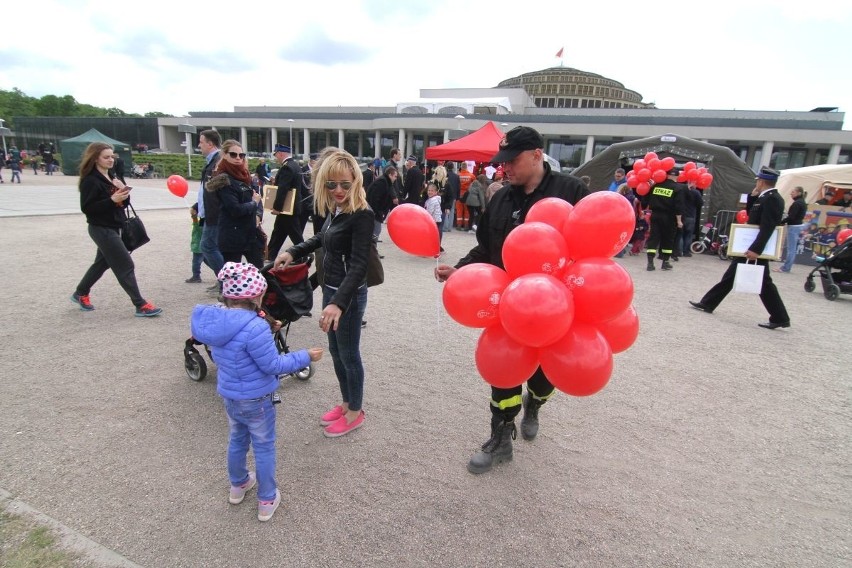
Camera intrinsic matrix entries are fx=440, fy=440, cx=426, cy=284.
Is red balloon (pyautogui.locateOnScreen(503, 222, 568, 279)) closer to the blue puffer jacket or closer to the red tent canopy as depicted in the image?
the blue puffer jacket

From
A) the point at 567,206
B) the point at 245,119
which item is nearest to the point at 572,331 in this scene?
the point at 567,206

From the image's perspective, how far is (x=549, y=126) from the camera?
38250 mm

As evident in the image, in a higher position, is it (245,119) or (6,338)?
(245,119)

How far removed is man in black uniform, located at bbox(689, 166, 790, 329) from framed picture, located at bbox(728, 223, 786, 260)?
76 mm

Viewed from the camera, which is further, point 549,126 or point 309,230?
point 549,126

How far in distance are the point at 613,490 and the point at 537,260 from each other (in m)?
1.66

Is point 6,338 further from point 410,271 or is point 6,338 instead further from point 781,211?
point 781,211

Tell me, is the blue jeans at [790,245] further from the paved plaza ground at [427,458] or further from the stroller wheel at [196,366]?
the stroller wheel at [196,366]

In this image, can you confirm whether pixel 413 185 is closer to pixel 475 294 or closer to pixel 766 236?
pixel 766 236

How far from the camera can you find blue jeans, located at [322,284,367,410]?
300 centimetres

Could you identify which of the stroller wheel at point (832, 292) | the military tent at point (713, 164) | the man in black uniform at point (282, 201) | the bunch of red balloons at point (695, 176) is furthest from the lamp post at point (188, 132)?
the stroller wheel at point (832, 292)

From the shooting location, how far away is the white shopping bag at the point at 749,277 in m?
5.75

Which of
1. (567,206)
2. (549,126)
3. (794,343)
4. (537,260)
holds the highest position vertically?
(549,126)

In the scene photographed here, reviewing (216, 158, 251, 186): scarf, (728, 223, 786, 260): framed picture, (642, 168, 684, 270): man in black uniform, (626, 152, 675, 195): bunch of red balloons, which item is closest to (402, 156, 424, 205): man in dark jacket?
(626, 152, 675, 195): bunch of red balloons
